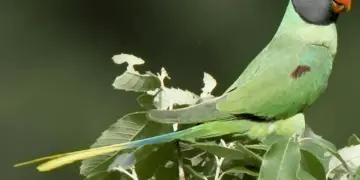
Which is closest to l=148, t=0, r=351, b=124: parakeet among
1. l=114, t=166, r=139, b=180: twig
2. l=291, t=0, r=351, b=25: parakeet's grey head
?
l=291, t=0, r=351, b=25: parakeet's grey head

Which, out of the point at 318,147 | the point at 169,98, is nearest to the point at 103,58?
the point at 169,98

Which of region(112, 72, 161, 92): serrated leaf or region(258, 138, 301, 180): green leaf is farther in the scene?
region(112, 72, 161, 92): serrated leaf

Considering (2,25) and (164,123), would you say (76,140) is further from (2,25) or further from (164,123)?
(164,123)

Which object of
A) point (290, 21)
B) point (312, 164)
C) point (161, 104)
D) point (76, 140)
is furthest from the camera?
point (76, 140)

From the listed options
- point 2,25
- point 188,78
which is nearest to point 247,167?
point 188,78

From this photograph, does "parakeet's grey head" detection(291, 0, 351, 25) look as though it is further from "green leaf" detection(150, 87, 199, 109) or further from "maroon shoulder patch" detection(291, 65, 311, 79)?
"green leaf" detection(150, 87, 199, 109)

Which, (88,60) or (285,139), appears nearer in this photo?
(285,139)
